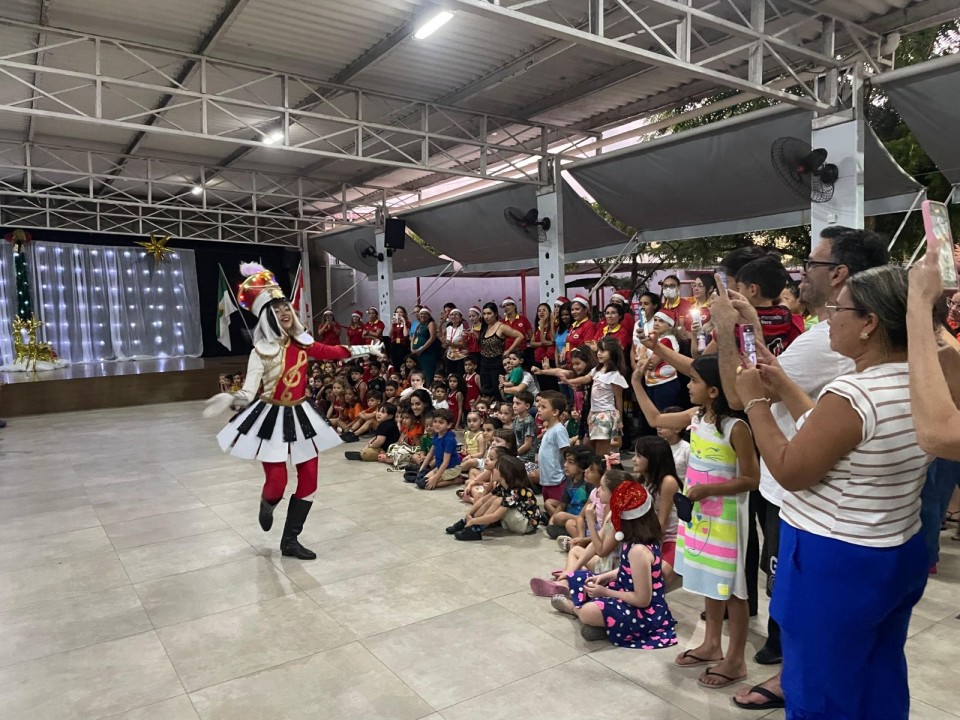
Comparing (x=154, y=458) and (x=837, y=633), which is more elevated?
(x=837, y=633)

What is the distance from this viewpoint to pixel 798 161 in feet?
19.6

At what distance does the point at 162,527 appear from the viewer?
4766mm

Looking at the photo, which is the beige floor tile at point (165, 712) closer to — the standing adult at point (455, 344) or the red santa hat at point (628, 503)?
the red santa hat at point (628, 503)

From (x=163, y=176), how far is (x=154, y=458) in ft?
26.7

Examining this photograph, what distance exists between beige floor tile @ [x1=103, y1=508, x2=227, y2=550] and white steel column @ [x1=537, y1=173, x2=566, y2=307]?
5.48 meters

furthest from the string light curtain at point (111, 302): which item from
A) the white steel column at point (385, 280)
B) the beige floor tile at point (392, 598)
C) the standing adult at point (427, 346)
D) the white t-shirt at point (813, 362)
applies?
the white t-shirt at point (813, 362)

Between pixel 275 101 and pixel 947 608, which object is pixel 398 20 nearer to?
pixel 275 101

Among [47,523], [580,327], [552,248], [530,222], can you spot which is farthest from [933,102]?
[47,523]

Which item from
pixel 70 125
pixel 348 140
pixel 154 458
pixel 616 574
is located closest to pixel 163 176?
pixel 70 125

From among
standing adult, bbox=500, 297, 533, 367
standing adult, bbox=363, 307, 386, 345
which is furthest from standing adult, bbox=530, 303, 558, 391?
standing adult, bbox=363, 307, 386, 345

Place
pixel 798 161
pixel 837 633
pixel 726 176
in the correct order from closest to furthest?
pixel 837 633
pixel 798 161
pixel 726 176

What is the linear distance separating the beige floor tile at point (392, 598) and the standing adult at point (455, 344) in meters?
4.61

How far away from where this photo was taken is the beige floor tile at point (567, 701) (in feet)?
7.77

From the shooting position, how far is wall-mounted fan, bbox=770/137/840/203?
5.95 metres
